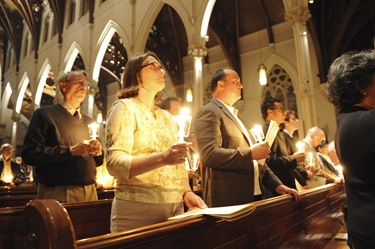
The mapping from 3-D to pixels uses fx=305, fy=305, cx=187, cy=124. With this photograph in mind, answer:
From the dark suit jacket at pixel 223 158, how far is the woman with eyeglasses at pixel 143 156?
0.49 meters

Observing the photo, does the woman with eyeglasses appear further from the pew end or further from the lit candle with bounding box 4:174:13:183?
the lit candle with bounding box 4:174:13:183

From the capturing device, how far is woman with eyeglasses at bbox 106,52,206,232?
124 centimetres

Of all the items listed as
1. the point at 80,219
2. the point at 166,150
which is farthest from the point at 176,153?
the point at 80,219

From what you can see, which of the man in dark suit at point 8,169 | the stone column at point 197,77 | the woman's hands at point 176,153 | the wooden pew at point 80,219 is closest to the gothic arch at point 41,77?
the man in dark suit at point 8,169

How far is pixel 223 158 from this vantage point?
6.53 ft

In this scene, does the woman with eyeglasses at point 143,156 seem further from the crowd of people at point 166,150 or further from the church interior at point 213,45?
the church interior at point 213,45

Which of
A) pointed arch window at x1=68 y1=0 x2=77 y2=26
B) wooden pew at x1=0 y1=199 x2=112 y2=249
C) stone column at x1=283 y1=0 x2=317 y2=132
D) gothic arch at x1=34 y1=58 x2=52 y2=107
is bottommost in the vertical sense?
wooden pew at x1=0 y1=199 x2=112 y2=249

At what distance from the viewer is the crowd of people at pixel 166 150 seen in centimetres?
125

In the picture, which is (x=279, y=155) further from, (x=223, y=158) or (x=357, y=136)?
(x=357, y=136)

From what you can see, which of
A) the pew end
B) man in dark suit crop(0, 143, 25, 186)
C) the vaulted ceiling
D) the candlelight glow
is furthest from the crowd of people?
the vaulted ceiling

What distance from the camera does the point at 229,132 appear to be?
7.15ft

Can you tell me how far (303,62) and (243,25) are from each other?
21.8 ft

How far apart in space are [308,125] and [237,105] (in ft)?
19.9

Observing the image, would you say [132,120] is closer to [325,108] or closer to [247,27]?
[325,108]
